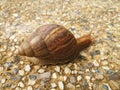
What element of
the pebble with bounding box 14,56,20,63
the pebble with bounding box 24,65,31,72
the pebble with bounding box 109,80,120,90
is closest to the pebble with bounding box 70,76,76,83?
the pebble with bounding box 109,80,120,90

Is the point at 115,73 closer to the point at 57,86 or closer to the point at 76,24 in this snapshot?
the point at 57,86

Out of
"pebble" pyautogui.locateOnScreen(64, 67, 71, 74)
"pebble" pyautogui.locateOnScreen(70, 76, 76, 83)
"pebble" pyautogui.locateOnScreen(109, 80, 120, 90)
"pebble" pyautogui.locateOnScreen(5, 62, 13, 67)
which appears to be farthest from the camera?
"pebble" pyautogui.locateOnScreen(5, 62, 13, 67)

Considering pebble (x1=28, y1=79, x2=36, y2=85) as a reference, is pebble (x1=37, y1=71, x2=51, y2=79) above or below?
above

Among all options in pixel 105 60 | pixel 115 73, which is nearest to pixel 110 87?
pixel 115 73

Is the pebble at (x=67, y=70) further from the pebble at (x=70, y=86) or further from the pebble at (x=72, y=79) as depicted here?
the pebble at (x=70, y=86)

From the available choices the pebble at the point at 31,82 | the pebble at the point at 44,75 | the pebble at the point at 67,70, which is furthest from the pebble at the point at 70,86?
the pebble at the point at 31,82

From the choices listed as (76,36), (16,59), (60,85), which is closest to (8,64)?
(16,59)

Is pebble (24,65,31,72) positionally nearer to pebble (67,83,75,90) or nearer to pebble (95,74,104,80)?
pebble (67,83,75,90)

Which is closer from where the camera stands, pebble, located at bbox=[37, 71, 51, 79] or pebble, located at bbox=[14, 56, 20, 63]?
pebble, located at bbox=[37, 71, 51, 79]
